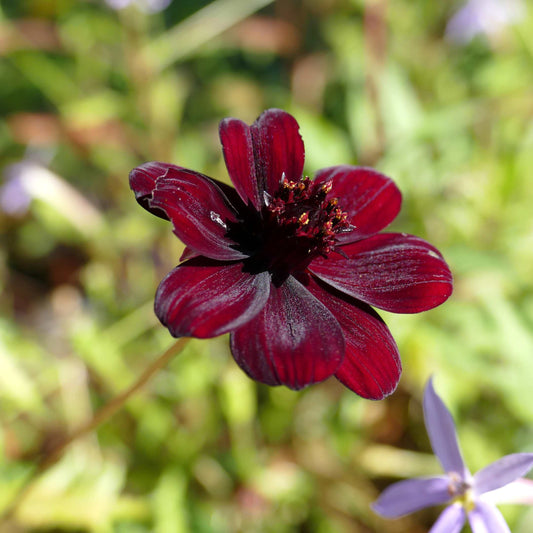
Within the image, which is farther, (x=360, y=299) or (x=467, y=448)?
(x=467, y=448)

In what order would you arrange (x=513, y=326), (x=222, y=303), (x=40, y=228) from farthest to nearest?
1. (x=40, y=228)
2. (x=513, y=326)
3. (x=222, y=303)

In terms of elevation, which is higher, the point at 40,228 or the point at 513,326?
the point at 40,228

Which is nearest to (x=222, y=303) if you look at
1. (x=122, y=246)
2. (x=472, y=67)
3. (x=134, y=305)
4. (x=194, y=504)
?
(x=194, y=504)

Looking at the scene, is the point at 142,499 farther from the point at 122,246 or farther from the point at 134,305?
the point at 122,246

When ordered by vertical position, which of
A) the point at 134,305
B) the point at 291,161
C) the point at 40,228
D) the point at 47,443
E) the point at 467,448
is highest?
the point at 40,228

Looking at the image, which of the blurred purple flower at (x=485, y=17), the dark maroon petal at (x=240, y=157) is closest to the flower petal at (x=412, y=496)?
the dark maroon petal at (x=240, y=157)

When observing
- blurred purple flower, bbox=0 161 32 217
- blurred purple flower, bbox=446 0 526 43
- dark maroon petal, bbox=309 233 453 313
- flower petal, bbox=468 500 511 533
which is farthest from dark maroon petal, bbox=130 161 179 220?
blurred purple flower, bbox=446 0 526 43

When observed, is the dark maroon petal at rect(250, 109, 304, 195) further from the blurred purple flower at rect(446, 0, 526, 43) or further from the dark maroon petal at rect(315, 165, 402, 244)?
the blurred purple flower at rect(446, 0, 526, 43)
